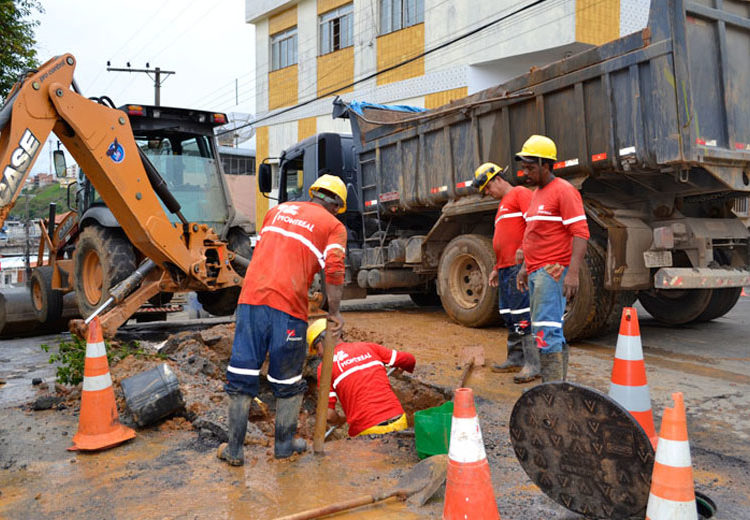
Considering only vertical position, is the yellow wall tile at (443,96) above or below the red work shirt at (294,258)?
above

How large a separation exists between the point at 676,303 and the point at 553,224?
4.27 m

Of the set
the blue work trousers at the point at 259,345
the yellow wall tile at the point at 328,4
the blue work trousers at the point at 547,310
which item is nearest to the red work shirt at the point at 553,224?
the blue work trousers at the point at 547,310

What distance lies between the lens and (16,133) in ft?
15.3

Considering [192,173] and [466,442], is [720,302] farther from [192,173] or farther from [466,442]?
[192,173]

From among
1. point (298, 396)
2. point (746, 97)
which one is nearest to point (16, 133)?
point (298, 396)

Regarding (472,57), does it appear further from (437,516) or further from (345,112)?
(437,516)

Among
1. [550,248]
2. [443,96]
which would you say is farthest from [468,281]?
[443,96]

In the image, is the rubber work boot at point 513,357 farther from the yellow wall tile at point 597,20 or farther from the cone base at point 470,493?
the yellow wall tile at point 597,20

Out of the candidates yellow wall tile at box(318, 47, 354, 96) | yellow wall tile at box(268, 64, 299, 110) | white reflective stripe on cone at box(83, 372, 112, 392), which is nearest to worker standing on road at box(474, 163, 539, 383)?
white reflective stripe on cone at box(83, 372, 112, 392)

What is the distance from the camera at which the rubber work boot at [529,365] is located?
4.99 meters

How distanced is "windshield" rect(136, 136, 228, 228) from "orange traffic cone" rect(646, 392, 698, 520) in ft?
20.9

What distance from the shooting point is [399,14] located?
676 inches

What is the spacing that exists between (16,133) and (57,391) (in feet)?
6.82

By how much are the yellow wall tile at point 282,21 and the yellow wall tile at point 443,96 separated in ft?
24.0
